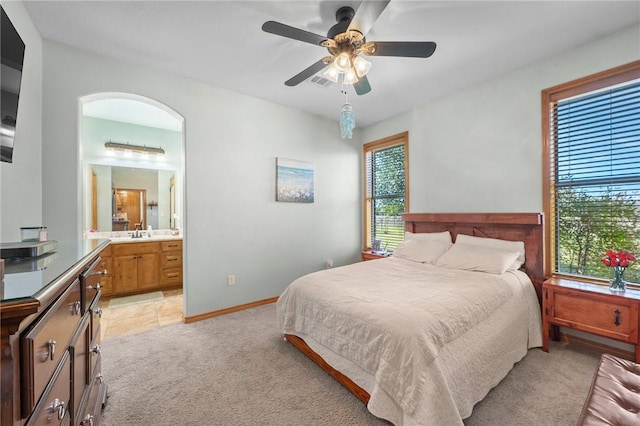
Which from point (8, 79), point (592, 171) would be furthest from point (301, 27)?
point (592, 171)

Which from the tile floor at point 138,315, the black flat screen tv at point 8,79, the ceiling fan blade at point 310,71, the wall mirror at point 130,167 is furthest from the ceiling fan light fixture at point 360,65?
the tile floor at point 138,315

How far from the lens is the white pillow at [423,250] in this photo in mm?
3076

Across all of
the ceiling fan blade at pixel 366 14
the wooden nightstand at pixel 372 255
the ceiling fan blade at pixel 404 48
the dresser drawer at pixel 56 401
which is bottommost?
the wooden nightstand at pixel 372 255

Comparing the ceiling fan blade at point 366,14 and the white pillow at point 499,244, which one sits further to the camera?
the white pillow at point 499,244

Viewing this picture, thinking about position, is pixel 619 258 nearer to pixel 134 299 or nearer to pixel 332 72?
pixel 332 72

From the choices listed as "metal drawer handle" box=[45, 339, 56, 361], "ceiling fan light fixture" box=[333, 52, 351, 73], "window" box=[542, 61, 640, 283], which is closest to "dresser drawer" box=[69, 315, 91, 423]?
"metal drawer handle" box=[45, 339, 56, 361]

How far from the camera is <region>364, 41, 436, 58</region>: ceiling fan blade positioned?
5.96 feet

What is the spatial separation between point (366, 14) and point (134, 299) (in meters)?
4.47

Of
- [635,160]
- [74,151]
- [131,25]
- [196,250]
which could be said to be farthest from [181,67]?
[635,160]

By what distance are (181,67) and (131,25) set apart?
651 mm

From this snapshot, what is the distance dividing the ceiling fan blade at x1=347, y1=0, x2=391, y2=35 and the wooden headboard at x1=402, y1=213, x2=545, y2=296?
2344mm

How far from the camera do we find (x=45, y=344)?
0.74m

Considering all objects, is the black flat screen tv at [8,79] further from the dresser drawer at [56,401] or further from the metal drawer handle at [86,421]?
the metal drawer handle at [86,421]

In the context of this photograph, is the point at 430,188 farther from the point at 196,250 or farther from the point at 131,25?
the point at 131,25
